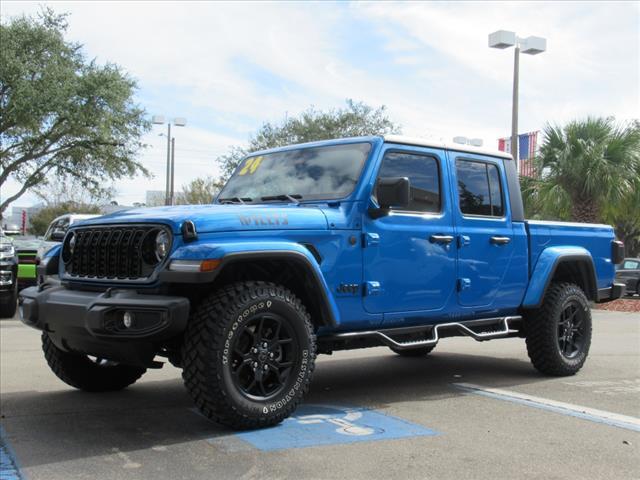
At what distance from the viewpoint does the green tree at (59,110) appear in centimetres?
2080

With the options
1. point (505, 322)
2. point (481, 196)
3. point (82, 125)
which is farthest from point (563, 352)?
point (82, 125)

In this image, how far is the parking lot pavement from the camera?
13.1ft

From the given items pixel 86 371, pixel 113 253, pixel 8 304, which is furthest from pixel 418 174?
pixel 8 304

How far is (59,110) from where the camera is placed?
2111 cm

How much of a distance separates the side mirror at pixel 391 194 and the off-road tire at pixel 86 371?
7.62ft

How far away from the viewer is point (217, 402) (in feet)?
14.5

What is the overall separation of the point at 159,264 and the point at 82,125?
18.9 meters

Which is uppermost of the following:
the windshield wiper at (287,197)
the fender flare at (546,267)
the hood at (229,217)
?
the windshield wiper at (287,197)

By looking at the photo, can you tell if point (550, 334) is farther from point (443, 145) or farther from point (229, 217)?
point (229, 217)

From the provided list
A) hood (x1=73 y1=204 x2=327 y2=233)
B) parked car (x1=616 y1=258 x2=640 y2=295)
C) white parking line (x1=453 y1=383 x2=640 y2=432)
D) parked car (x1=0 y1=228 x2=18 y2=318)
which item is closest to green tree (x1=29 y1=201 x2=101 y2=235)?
parked car (x1=616 y1=258 x2=640 y2=295)

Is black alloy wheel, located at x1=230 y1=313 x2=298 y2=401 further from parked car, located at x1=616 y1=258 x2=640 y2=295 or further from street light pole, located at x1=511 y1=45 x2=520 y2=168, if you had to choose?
parked car, located at x1=616 y1=258 x2=640 y2=295

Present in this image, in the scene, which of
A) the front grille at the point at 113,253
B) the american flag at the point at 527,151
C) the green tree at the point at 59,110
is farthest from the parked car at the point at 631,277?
the front grille at the point at 113,253

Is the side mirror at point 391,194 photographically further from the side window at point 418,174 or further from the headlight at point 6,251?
the headlight at point 6,251

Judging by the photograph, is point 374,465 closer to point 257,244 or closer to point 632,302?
point 257,244
